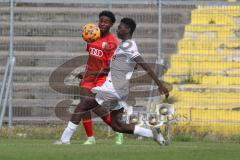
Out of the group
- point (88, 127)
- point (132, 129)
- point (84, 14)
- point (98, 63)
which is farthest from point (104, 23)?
point (84, 14)

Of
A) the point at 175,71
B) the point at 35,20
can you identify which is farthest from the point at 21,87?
the point at 175,71

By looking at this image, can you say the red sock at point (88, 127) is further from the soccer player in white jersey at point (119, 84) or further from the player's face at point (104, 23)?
the player's face at point (104, 23)

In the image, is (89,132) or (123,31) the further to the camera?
(89,132)

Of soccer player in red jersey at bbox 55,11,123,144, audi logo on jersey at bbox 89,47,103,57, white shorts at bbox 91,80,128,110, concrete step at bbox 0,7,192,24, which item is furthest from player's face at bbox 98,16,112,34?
concrete step at bbox 0,7,192,24

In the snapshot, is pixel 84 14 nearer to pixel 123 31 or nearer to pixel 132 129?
pixel 123 31

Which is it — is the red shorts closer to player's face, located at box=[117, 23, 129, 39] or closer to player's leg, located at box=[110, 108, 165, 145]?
player's leg, located at box=[110, 108, 165, 145]

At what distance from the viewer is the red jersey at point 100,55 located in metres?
15.9

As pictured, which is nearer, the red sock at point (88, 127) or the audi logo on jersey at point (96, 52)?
the audi logo on jersey at point (96, 52)

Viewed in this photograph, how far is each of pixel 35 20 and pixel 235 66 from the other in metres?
4.80

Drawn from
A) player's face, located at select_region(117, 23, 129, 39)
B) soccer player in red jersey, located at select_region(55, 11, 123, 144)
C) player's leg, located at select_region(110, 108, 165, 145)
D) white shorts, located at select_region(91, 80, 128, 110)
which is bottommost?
player's leg, located at select_region(110, 108, 165, 145)

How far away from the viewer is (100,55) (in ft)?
52.4

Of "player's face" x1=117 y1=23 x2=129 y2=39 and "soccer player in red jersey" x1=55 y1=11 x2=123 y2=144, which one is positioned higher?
"player's face" x1=117 y1=23 x2=129 y2=39

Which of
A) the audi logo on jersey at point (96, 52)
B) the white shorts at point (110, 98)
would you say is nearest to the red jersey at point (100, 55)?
the audi logo on jersey at point (96, 52)

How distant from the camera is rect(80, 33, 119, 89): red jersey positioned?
1594 centimetres
